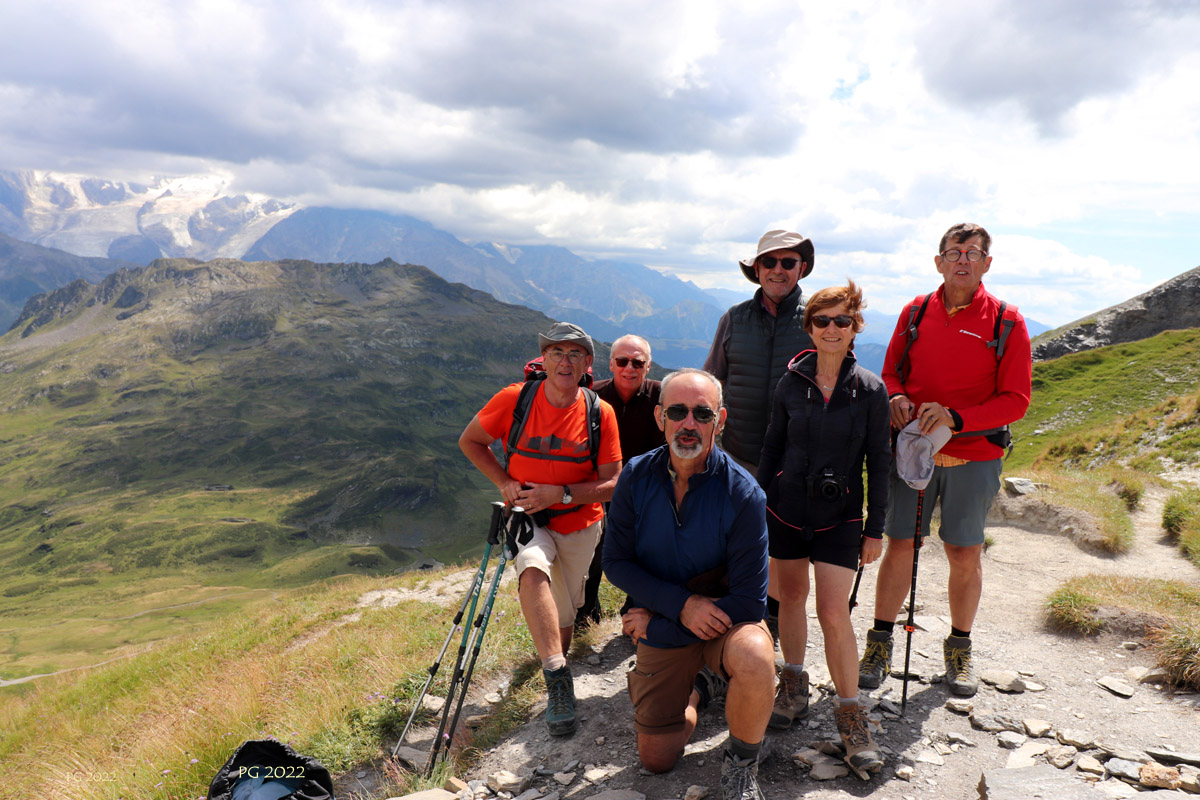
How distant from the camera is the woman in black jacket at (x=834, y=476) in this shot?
5.20 m

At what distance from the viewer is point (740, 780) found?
4.48m

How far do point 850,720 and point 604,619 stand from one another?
4.52 meters

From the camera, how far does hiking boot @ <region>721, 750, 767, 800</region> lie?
4434mm

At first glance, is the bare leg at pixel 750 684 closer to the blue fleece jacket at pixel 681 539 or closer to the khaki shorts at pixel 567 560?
the blue fleece jacket at pixel 681 539

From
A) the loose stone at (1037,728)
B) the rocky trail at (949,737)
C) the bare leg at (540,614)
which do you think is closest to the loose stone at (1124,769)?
the rocky trail at (949,737)

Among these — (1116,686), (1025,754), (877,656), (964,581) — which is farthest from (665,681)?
(1116,686)

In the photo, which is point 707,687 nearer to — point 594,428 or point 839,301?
point 594,428

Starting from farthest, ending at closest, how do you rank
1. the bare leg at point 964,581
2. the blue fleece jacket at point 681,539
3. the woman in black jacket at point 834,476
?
the bare leg at point 964,581, the woman in black jacket at point 834,476, the blue fleece jacket at point 681,539

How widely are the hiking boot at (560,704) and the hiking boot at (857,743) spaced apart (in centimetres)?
253

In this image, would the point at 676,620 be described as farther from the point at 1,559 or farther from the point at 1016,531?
the point at 1,559

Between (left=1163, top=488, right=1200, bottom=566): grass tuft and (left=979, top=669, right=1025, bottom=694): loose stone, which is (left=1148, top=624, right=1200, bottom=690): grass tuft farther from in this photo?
(left=1163, top=488, right=1200, bottom=566): grass tuft

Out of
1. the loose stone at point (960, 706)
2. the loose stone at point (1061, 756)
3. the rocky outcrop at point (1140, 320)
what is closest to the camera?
the loose stone at point (1061, 756)

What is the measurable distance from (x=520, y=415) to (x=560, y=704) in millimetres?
3003

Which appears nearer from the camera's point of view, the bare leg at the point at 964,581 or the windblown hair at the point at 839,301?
the windblown hair at the point at 839,301
